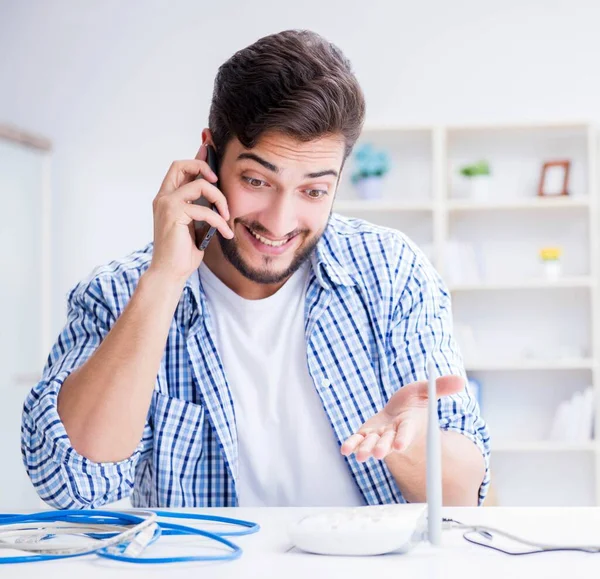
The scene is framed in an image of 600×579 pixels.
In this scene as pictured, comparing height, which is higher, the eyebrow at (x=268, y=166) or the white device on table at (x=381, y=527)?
the eyebrow at (x=268, y=166)

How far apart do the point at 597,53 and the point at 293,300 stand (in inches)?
125

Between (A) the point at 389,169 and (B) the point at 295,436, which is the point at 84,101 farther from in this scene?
(B) the point at 295,436

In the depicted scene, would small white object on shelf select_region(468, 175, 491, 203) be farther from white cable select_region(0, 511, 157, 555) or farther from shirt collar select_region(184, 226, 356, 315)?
white cable select_region(0, 511, 157, 555)

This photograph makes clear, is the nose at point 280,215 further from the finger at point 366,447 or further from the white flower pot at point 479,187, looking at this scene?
the white flower pot at point 479,187

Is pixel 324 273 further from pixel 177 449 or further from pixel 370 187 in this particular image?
pixel 370 187

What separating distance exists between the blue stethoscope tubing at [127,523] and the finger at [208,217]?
504 millimetres

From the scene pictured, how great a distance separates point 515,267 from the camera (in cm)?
418

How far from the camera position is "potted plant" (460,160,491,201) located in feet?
13.2

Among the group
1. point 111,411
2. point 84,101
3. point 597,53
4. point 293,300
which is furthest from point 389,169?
point 111,411

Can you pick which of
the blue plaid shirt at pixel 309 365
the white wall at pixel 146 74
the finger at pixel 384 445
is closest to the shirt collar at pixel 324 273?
the blue plaid shirt at pixel 309 365

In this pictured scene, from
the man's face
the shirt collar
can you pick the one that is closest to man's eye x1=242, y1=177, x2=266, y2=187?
the man's face

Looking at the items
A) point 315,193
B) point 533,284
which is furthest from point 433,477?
point 533,284

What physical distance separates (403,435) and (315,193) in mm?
571

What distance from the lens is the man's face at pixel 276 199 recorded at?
1414mm
